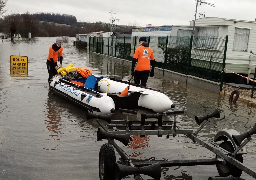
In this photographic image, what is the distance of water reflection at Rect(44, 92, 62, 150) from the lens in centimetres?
626

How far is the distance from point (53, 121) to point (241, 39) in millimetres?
13548

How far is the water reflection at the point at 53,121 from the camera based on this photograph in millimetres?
6258

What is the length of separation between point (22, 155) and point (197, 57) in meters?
11.9

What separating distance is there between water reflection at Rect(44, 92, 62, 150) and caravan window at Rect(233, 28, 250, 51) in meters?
11.8

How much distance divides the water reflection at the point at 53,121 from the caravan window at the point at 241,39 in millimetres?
11755

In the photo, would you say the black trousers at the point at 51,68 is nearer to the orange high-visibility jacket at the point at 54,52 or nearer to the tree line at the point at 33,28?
the orange high-visibility jacket at the point at 54,52

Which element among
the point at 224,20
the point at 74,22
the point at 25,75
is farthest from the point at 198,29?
the point at 74,22

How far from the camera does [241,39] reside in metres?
17.6

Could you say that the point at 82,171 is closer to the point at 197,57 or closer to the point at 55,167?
the point at 55,167

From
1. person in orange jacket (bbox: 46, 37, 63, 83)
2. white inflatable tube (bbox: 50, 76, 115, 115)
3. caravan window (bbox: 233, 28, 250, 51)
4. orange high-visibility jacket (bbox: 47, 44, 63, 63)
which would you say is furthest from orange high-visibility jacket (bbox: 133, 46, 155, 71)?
caravan window (bbox: 233, 28, 250, 51)

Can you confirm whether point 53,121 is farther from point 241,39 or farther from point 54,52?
point 241,39

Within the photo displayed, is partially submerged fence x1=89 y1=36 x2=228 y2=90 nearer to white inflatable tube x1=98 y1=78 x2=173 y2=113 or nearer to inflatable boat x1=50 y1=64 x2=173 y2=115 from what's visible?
white inflatable tube x1=98 y1=78 x2=173 y2=113

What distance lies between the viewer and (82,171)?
4.83m

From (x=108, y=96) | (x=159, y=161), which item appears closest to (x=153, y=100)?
→ (x=108, y=96)
